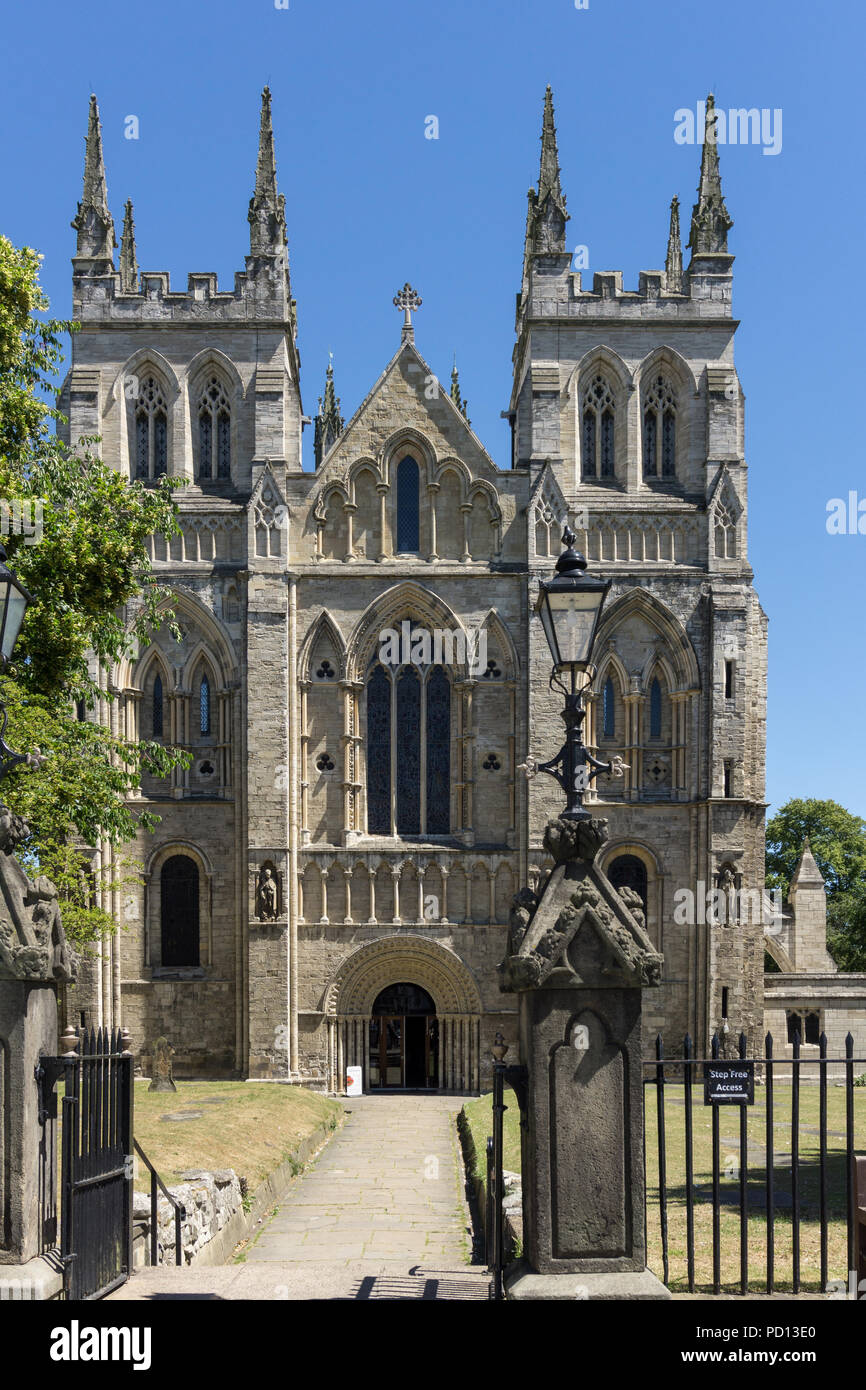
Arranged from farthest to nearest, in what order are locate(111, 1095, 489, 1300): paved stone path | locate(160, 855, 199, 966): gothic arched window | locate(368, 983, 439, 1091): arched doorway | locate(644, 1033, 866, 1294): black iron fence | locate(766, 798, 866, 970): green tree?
1. locate(766, 798, 866, 970): green tree
2. locate(160, 855, 199, 966): gothic arched window
3. locate(368, 983, 439, 1091): arched doorway
4. locate(111, 1095, 489, 1300): paved stone path
5. locate(644, 1033, 866, 1294): black iron fence

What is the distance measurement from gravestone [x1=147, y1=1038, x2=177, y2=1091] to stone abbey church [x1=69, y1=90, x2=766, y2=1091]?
781 mm

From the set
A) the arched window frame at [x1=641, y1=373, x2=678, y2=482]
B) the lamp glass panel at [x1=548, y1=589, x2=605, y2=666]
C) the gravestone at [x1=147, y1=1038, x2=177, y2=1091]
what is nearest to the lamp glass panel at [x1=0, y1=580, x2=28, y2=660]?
the lamp glass panel at [x1=548, y1=589, x2=605, y2=666]

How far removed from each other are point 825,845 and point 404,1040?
101 ft

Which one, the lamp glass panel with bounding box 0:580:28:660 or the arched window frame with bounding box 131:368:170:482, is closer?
the lamp glass panel with bounding box 0:580:28:660

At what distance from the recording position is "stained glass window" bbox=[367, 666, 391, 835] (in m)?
29.8

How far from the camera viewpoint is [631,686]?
29.4 meters

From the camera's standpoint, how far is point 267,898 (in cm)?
2814

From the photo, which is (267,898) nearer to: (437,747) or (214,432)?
(437,747)

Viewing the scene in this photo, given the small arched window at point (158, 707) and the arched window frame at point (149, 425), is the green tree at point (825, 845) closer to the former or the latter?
the small arched window at point (158, 707)

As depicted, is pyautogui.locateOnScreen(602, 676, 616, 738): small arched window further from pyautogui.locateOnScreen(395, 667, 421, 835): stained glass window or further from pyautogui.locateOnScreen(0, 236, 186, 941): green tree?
pyautogui.locateOnScreen(0, 236, 186, 941): green tree

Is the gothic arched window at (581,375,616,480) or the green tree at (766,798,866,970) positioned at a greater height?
the gothic arched window at (581,375,616,480)

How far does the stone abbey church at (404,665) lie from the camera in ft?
94.1
